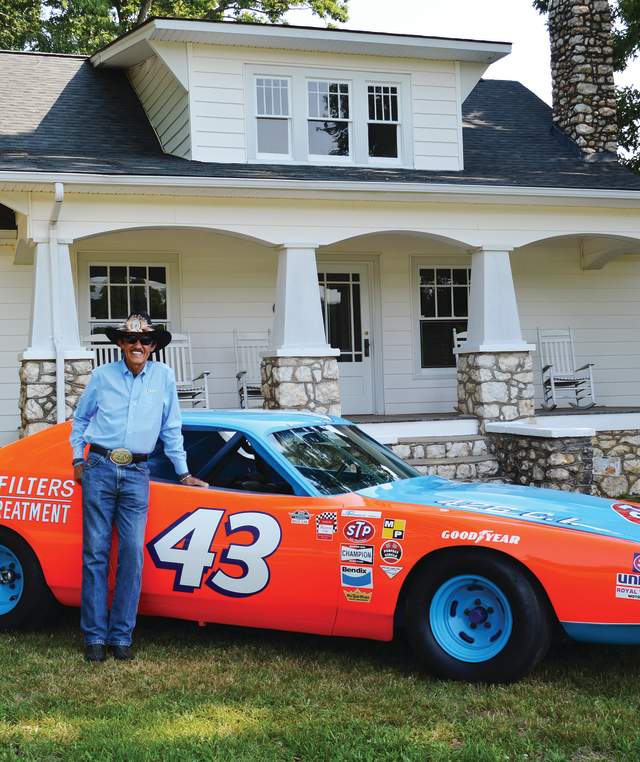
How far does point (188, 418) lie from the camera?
19.0ft

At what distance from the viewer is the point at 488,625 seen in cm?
470

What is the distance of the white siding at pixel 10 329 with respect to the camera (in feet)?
41.1

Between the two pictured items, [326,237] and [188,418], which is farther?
[326,237]

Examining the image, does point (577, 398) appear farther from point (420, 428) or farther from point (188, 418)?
point (188, 418)

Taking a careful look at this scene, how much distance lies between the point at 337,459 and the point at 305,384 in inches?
218

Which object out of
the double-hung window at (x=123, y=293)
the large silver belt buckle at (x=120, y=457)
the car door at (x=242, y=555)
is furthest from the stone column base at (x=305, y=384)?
the large silver belt buckle at (x=120, y=457)

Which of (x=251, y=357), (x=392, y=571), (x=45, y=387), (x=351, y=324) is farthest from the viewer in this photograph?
(x=351, y=324)

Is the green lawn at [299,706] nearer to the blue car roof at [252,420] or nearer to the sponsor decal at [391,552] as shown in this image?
the sponsor decal at [391,552]

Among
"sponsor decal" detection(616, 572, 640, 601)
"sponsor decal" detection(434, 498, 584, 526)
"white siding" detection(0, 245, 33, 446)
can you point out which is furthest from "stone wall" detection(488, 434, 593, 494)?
"white siding" detection(0, 245, 33, 446)

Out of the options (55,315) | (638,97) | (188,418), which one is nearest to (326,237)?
(55,315)

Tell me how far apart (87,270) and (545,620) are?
9711 millimetres

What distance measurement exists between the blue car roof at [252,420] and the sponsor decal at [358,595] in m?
1.08

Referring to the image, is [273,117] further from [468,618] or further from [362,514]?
[468,618]

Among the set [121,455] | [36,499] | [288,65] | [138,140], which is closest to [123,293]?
[138,140]
